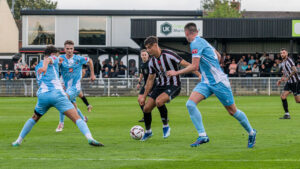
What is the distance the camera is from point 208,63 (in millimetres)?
9195

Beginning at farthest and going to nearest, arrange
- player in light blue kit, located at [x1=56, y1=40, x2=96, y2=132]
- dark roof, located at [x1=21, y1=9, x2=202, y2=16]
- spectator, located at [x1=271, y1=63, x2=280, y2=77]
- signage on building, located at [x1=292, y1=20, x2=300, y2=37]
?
dark roof, located at [x1=21, y1=9, x2=202, y2=16], signage on building, located at [x1=292, y1=20, x2=300, y2=37], spectator, located at [x1=271, y1=63, x2=280, y2=77], player in light blue kit, located at [x1=56, y1=40, x2=96, y2=132]

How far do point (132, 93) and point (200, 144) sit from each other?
2385cm

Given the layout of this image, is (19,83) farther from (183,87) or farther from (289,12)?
(289,12)

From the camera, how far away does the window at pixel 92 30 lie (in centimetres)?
4769

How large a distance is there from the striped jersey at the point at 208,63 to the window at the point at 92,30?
39098mm

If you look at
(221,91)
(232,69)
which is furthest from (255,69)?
(221,91)

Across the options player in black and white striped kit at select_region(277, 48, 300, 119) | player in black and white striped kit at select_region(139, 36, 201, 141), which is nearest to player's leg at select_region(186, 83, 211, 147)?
player in black and white striped kit at select_region(139, 36, 201, 141)

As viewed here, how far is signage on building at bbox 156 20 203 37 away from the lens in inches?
1486

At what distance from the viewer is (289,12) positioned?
90625 millimetres

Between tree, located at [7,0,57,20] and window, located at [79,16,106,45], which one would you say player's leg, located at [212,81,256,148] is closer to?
window, located at [79,16,106,45]

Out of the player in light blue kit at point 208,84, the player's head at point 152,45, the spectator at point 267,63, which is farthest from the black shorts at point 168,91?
the spectator at point 267,63

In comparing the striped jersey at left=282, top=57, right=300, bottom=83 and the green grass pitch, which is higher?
the striped jersey at left=282, top=57, right=300, bottom=83

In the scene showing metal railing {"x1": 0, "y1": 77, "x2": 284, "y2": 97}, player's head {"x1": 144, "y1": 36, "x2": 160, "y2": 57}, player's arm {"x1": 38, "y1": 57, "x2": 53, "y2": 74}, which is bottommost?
metal railing {"x1": 0, "y1": 77, "x2": 284, "y2": 97}

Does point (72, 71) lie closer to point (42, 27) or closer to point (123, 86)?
point (123, 86)
